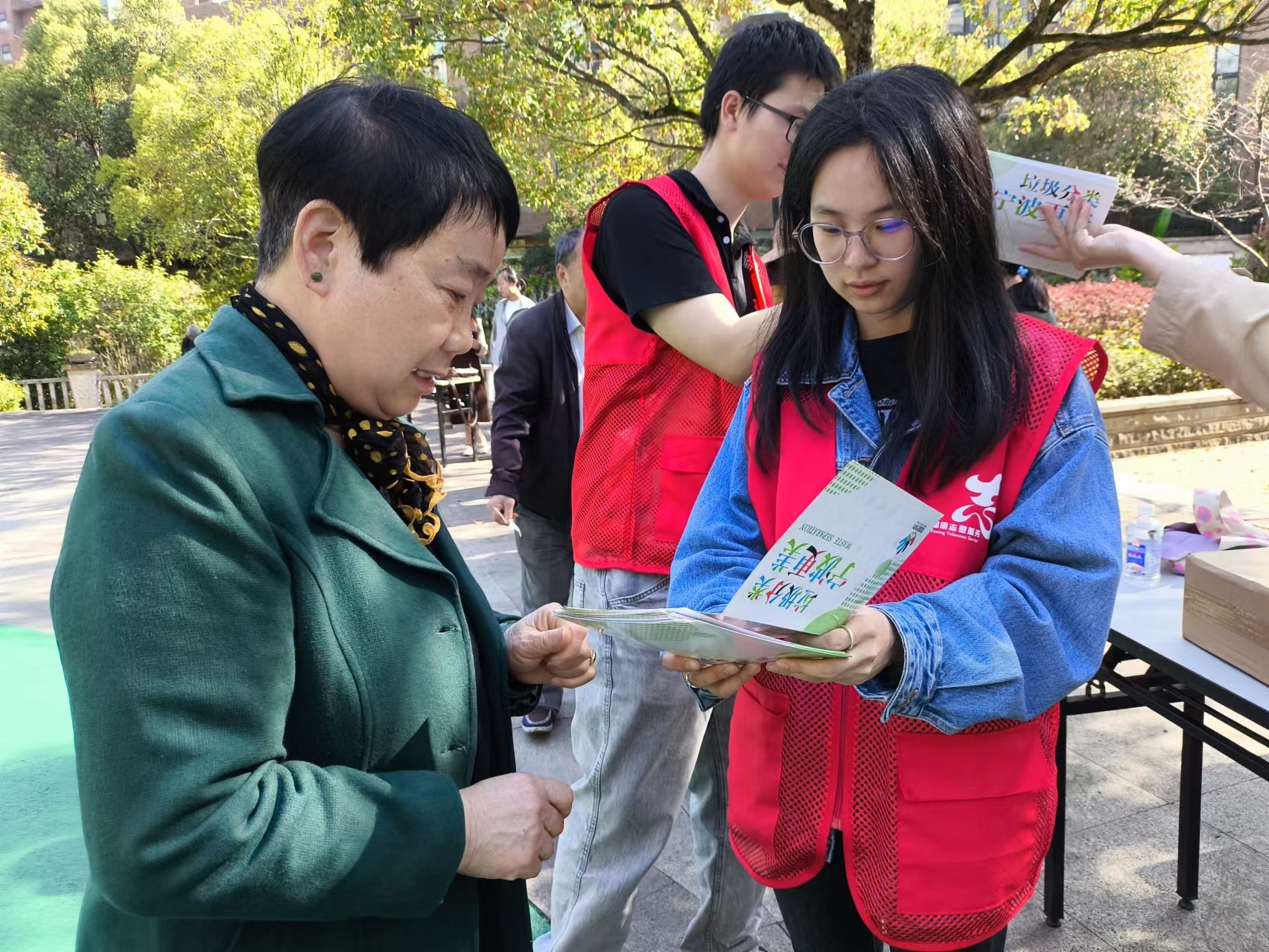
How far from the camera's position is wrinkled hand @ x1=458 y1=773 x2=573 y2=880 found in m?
1.05

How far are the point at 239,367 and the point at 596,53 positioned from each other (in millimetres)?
9016

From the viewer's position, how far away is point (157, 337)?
1923 centimetres

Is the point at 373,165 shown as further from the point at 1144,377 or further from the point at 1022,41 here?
the point at 1144,377

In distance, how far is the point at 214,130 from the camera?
2153cm

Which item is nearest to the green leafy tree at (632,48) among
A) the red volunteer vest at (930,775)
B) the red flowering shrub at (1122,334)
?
the red flowering shrub at (1122,334)

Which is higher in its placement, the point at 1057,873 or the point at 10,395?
the point at 10,395

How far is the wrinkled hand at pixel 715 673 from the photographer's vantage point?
4.47ft

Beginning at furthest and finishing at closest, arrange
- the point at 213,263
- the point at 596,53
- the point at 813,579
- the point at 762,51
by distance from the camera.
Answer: the point at 213,263
the point at 596,53
the point at 762,51
the point at 813,579

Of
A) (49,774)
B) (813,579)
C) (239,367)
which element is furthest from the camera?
(49,774)

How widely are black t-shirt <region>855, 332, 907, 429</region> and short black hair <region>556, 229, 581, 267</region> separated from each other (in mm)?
2313

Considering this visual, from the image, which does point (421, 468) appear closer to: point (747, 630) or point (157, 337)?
point (747, 630)

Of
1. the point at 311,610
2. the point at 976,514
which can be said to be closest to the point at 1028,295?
the point at 976,514

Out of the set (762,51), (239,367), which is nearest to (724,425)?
(762,51)

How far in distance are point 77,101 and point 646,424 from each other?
3318cm
